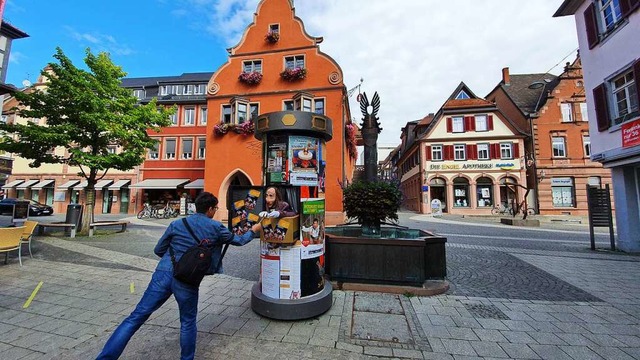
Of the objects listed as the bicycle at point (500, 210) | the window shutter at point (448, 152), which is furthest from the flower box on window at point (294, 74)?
the bicycle at point (500, 210)

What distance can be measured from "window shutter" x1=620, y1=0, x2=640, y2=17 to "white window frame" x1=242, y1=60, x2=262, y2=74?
53.5 ft

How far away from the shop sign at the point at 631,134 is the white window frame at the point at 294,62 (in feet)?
48.3

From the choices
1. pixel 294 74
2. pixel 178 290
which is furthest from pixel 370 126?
pixel 294 74

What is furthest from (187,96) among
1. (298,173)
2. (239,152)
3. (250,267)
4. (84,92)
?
(298,173)

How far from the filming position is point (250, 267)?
6.68 meters

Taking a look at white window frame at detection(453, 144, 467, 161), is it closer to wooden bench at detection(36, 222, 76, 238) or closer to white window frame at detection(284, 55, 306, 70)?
white window frame at detection(284, 55, 306, 70)

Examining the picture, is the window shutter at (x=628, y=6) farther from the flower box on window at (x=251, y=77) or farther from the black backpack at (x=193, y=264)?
the flower box on window at (x=251, y=77)

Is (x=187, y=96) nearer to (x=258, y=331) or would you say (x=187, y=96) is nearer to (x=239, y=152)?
(x=239, y=152)

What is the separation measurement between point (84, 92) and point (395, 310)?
12.6 meters

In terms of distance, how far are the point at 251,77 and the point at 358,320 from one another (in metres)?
16.9

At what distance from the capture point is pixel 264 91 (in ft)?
57.6

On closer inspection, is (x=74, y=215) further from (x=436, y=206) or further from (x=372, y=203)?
(x=436, y=206)

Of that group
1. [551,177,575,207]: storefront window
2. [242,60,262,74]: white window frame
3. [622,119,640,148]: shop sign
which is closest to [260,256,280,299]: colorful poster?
[622,119,640,148]: shop sign

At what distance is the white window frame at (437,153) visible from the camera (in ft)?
89.2
